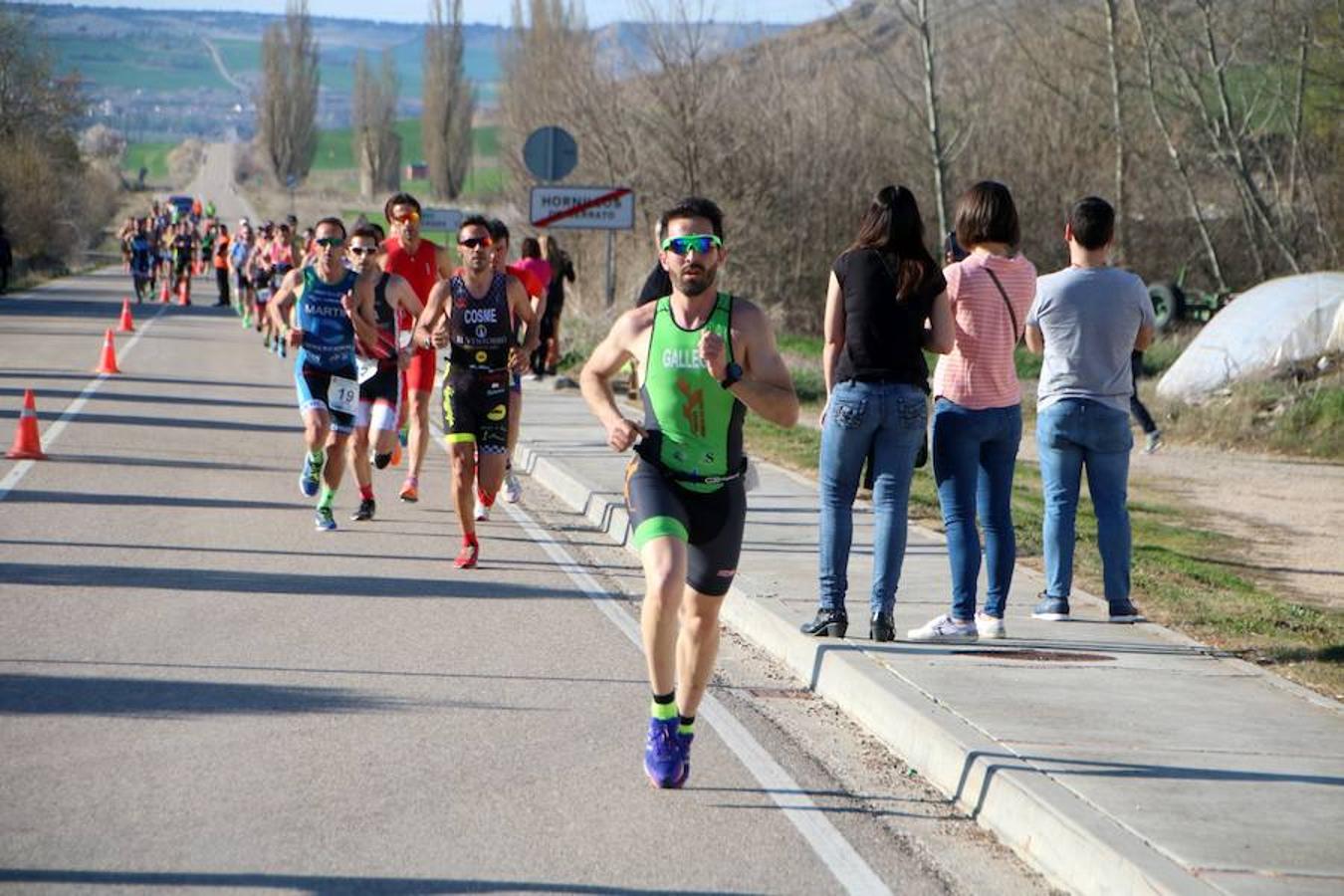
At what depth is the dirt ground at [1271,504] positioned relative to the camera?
12328 millimetres

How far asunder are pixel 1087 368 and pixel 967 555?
45.4 inches

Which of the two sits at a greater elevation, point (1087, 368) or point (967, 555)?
point (1087, 368)

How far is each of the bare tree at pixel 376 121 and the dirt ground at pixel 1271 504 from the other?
119 meters

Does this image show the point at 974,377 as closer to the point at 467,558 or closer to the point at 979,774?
the point at 979,774

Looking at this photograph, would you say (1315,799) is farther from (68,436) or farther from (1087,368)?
(68,436)

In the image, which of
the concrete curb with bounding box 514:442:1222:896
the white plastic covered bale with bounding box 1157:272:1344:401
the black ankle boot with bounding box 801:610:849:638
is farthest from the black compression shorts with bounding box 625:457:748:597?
the white plastic covered bale with bounding box 1157:272:1344:401

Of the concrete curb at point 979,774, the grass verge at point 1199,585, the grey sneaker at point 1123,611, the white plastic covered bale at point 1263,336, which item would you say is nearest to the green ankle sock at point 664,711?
the concrete curb at point 979,774

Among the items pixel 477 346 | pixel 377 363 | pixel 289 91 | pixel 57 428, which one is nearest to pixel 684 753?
pixel 477 346

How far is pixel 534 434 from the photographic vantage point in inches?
745

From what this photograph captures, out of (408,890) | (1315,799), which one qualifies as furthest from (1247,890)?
(408,890)

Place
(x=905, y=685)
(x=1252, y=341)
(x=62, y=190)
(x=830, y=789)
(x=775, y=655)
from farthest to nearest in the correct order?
(x=62, y=190) < (x=1252, y=341) < (x=775, y=655) < (x=905, y=685) < (x=830, y=789)

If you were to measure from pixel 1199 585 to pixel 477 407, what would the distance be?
14.3ft

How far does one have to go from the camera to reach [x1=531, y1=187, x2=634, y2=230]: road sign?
23.9 metres

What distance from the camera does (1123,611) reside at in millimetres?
9469
